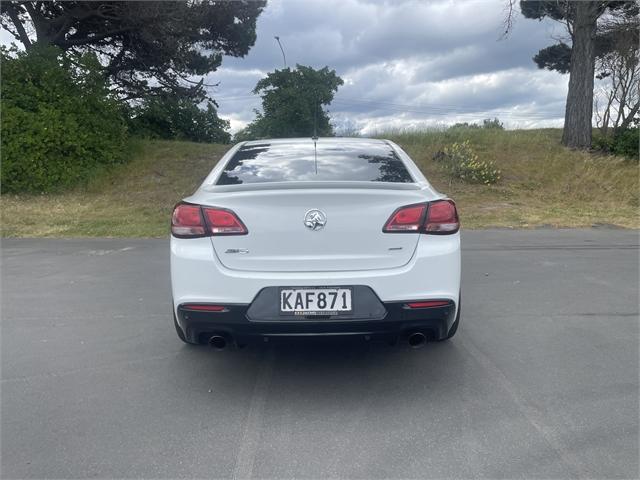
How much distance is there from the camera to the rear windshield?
12.6 ft

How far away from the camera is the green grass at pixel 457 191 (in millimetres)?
11414

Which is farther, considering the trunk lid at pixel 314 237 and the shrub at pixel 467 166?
the shrub at pixel 467 166

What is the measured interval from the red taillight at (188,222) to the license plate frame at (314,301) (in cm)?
62

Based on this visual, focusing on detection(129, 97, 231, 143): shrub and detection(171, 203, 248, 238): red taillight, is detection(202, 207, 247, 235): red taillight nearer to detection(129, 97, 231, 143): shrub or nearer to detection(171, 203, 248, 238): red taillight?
detection(171, 203, 248, 238): red taillight

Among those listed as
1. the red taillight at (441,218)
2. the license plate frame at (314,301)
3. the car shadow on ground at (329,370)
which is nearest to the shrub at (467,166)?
the car shadow on ground at (329,370)

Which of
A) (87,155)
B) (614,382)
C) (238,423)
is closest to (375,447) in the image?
(238,423)

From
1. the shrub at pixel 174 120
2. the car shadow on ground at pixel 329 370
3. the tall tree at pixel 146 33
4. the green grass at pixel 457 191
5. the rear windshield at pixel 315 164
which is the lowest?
Answer: the car shadow on ground at pixel 329 370

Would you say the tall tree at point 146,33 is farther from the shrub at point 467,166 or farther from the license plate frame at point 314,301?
the license plate frame at point 314,301

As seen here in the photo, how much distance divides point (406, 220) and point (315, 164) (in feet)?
3.05

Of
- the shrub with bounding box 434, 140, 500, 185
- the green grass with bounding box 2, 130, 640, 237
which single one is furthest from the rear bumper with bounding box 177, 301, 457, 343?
the shrub with bounding box 434, 140, 500, 185

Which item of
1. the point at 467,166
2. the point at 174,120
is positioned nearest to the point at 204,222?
the point at 467,166

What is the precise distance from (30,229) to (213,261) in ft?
29.3

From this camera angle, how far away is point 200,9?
1873 centimetres

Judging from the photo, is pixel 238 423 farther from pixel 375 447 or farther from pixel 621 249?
pixel 621 249
